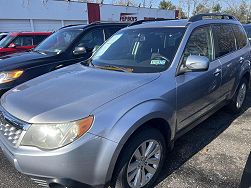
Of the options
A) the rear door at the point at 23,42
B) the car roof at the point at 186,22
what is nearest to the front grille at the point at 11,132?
the car roof at the point at 186,22

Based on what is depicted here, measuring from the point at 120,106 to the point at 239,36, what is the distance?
3.52 meters

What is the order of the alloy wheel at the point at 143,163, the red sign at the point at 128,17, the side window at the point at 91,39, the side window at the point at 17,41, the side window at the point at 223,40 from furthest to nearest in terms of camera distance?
the red sign at the point at 128,17 → the side window at the point at 17,41 → the side window at the point at 91,39 → the side window at the point at 223,40 → the alloy wheel at the point at 143,163

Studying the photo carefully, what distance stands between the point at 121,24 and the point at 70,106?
5.28 metres

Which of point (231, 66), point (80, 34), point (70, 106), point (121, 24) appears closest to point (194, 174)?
point (70, 106)

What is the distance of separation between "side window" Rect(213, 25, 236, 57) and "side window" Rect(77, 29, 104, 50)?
9.87 ft

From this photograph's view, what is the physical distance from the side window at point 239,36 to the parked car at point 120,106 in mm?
724

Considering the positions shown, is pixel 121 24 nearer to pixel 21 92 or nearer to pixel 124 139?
pixel 21 92

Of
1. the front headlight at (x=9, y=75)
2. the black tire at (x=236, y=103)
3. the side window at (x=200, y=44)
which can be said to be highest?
the side window at (x=200, y=44)

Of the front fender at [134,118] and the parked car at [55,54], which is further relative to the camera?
the parked car at [55,54]

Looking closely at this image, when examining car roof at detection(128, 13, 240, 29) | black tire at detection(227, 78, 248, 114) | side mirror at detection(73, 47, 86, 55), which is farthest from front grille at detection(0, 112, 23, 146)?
black tire at detection(227, 78, 248, 114)

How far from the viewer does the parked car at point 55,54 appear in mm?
5188

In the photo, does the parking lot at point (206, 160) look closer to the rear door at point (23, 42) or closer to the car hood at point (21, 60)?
the car hood at point (21, 60)

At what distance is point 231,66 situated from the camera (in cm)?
451

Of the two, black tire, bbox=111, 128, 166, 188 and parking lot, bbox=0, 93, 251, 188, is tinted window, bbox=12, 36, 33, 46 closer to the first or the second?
parking lot, bbox=0, 93, 251, 188
